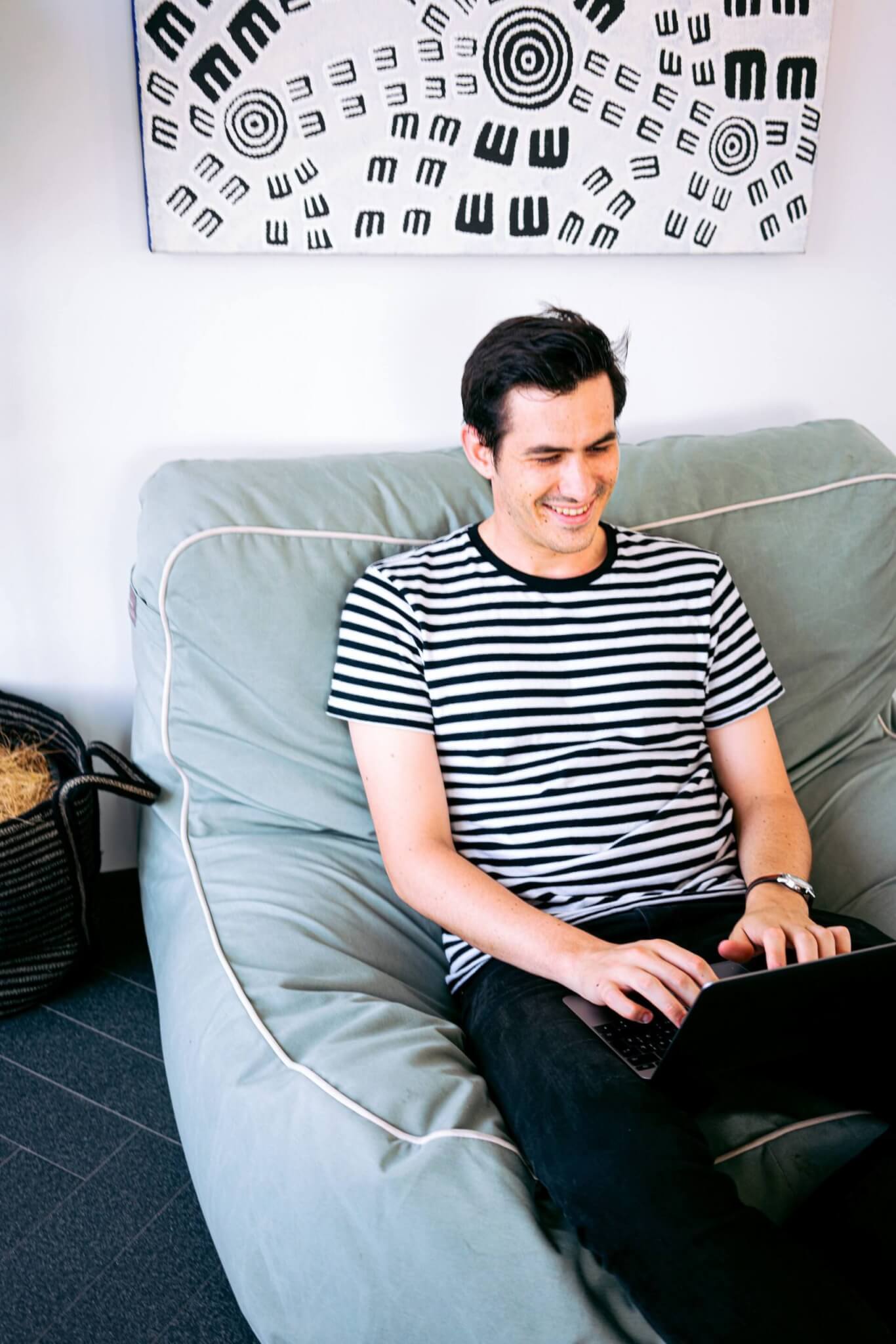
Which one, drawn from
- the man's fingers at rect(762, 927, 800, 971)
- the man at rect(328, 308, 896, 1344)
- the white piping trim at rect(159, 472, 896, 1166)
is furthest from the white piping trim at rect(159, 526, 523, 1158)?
the man's fingers at rect(762, 927, 800, 971)

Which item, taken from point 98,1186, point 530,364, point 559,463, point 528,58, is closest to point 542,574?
point 559,463

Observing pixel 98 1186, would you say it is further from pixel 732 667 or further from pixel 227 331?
pixel 227 331

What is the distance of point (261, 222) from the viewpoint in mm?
1729

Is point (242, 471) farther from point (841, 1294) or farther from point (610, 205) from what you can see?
point (841, 1294)

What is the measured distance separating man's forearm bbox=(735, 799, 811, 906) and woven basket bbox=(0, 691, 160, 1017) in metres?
0.86

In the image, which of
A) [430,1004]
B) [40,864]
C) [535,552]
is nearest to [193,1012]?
[430,1004]

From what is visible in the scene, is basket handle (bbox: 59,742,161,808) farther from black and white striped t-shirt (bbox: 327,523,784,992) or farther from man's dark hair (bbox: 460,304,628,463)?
Answer: man's dark hair (bbox: 460,304,628,463)

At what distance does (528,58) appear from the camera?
1.75 meters

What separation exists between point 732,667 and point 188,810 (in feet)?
2.64

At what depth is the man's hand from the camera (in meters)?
1.26

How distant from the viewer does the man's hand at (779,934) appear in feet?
4.13

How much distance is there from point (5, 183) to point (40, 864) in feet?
3.40

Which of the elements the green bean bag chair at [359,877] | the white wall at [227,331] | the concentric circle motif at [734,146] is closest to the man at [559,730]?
the green bean bag chair at [359,877]

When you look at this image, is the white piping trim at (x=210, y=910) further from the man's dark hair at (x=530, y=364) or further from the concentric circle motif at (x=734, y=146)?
the concentric circle motif at (x=734, y=146)
